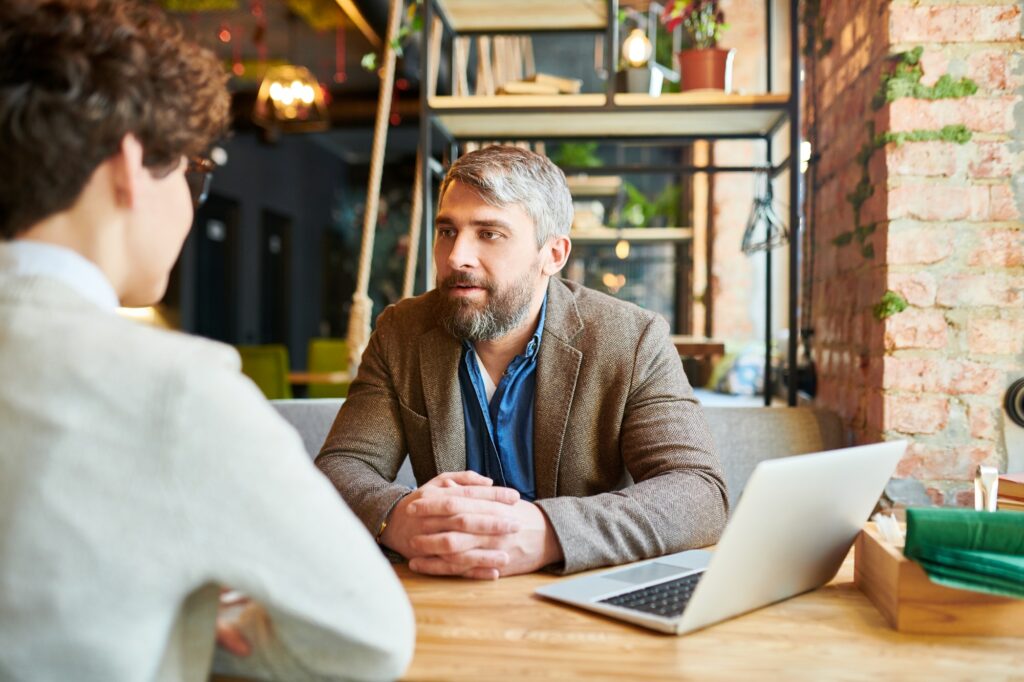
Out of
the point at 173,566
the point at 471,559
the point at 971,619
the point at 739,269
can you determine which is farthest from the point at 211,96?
the point at 739,269

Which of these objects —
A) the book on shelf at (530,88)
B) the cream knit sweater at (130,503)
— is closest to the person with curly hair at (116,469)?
Result: the cream knit sweater at (130,503)

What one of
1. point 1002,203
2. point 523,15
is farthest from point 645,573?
point 523,15

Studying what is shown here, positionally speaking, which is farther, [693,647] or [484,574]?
[484,574]

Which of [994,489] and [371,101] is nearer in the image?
[994,489]

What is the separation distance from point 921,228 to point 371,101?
7.25 meters

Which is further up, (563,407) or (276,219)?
(276,219)

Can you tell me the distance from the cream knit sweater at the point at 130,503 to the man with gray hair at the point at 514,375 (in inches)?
34.7

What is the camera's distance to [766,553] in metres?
1.06

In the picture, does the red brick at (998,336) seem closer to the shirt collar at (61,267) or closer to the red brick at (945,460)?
the red brick at (945,460)

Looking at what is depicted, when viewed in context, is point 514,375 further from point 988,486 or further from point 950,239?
point 950,239

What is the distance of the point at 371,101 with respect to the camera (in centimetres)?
866

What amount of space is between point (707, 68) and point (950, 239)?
93cm

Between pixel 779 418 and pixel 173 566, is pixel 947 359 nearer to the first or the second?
pixel 779 418

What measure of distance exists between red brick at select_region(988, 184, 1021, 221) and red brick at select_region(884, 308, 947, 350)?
25cm
